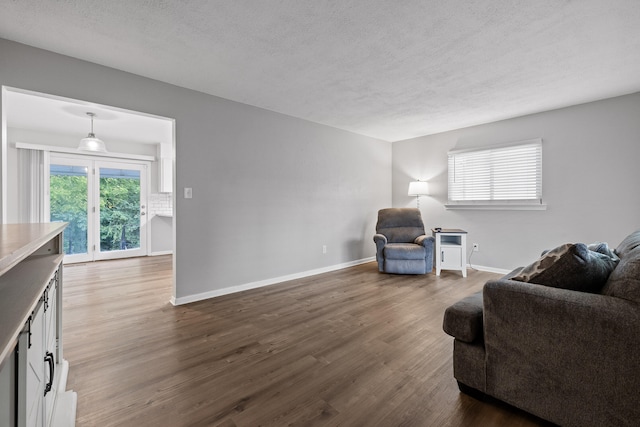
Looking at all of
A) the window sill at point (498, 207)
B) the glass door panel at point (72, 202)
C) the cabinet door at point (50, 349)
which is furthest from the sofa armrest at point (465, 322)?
the glass door panel at point (72, 202)

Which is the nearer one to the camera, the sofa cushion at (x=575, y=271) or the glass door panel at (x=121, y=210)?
the sofa cushion at (x=575, y=271)

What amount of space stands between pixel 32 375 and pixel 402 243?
4479 millimetres

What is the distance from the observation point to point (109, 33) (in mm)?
2139

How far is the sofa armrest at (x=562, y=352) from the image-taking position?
1134 mm

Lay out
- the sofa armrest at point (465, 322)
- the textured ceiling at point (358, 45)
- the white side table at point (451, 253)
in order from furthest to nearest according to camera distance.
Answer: the white side table at point (451, 253), the textured ceiling at point (358, 45), the sofa armrest at point (465, 322)

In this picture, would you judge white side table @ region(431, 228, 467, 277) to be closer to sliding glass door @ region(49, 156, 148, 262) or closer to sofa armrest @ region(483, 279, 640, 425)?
sofa armrest @ region(483, 279, 640, 425)

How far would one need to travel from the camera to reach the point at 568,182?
3.77 metres

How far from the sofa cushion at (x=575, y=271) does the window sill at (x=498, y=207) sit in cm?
303

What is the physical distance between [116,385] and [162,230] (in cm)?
519

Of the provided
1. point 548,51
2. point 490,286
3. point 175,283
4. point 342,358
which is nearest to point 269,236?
point 175,283

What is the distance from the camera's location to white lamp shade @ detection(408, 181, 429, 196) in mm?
4949

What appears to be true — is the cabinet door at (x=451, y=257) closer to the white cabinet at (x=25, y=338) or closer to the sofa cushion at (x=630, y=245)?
the sofa cushion at (x=630, y=245)

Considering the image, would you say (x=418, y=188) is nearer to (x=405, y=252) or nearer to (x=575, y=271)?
(x=405, y=252)

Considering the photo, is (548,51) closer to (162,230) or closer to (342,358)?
(342,358)
